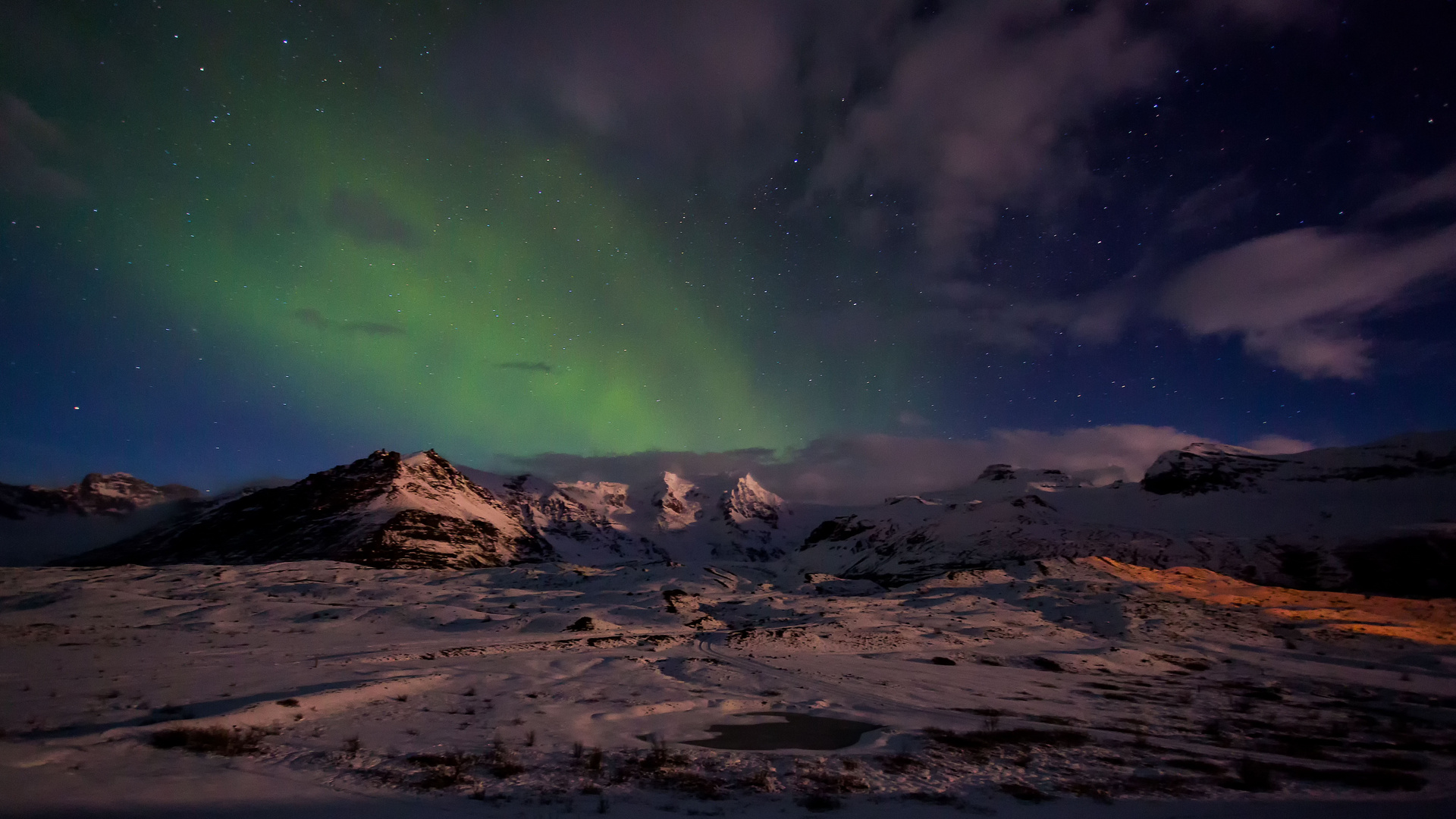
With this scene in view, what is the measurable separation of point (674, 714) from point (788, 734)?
3423 millimetres

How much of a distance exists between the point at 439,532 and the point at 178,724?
128 m

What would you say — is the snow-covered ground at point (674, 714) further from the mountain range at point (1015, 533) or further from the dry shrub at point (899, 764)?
the mountain range at point (1015, 533)

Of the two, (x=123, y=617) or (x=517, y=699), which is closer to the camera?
(x=517, y=699)

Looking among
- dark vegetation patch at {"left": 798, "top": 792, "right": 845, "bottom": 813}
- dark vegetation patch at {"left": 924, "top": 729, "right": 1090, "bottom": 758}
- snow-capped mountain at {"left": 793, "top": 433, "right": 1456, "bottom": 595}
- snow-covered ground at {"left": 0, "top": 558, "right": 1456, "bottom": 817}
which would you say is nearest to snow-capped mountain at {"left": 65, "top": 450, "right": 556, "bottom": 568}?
snow-covered ground at {"left": 0, "top": 558, "right": 1456, "bottom": 817}

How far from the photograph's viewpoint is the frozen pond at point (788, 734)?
1179cm

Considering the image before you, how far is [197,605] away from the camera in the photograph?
40.7 m

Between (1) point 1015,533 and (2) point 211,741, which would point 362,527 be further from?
(1) point 1015,533

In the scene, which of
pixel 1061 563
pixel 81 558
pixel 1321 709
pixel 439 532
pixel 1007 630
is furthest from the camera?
pixel 81 558

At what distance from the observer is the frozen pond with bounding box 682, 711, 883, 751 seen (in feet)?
38.7

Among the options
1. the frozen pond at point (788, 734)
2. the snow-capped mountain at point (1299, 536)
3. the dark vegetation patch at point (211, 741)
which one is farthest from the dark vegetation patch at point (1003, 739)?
the snow-capped mountain at point (1299, 536)

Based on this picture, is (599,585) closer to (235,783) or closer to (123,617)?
(123,617)

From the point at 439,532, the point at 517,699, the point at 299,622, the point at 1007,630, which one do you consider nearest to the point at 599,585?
the point at 299,622

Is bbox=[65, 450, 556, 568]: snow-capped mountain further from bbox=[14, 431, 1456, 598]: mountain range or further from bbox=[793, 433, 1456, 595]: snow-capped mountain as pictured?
A: bbox=[793, 433, 1456, 595]: snow-capped mountain

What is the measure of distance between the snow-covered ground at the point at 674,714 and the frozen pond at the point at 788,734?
52cm
